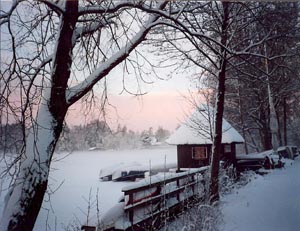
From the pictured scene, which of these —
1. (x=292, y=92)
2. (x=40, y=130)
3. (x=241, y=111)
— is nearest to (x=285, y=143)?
(x=292, y=92)

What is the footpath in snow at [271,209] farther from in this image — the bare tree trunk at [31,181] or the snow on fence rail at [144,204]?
the bare tree trunk at [31,181]

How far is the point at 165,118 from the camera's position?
312 centimetres

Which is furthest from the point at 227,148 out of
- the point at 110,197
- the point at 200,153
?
the point at 110,197

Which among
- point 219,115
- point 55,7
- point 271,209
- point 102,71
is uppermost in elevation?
point 55,7

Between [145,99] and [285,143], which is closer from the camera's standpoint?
[145,99]

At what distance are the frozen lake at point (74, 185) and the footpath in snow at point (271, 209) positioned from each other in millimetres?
1172

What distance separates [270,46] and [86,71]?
214cm

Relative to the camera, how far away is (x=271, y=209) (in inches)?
106

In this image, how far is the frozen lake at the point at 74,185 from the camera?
2.38 m

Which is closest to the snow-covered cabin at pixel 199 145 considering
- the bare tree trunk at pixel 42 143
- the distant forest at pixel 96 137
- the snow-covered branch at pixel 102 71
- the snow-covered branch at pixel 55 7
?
the distant forest at pixel 96 137

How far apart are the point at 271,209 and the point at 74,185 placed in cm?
174

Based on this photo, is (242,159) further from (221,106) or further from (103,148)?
(103,148)

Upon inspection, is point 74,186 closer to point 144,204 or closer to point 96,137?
point 96,137

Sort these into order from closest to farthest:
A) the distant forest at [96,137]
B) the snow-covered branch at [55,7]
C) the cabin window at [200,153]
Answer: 1. the snow-covered branch at [55,7]
2. the distant forest at [96,137]
3. the cabin window at [200,153]
